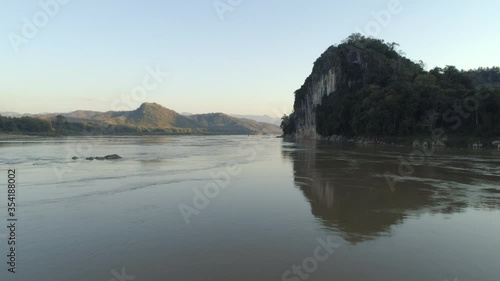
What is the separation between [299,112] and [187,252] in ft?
512

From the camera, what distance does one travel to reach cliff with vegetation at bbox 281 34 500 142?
65.2 metres

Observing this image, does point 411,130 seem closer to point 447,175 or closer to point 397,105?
point 397,105

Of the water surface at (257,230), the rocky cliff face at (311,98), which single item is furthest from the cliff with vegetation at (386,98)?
the water surface at (257,230)

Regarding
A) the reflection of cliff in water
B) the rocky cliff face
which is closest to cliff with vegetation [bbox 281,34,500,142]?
the rocky cliff face

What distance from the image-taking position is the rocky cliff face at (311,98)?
127 metres

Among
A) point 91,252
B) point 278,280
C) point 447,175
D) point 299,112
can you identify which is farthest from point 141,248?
point 299,112

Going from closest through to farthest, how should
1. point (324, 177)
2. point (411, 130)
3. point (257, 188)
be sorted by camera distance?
1. point (257, 188)
2. point (324, 177)
3. point (411, 130)

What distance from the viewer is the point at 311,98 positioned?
14562 centimetres

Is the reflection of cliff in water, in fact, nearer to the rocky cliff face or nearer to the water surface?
the water surface

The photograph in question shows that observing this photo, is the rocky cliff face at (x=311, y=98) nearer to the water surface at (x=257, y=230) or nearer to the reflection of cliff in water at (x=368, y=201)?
the reflection of cliff in water at (x=368, y=201)

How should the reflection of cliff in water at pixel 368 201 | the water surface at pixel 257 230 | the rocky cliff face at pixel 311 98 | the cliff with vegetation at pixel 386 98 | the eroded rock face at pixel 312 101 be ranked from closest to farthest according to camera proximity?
the water surface at pixel 257 230 < the reflection of cliff in water at pixel 368 201 < the cliff with vegetation at pixel 386 98 < the rocky cliff face at pixel 311 98 < the eroded rock face at pixel 312 101

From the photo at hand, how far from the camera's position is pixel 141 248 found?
9.17m

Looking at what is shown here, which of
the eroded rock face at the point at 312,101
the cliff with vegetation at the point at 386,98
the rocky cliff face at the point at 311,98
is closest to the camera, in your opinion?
the cliff with vegetation at the point at 386,98

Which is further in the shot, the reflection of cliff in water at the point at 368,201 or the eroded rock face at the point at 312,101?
the eroded rock face at the point at 312,101
